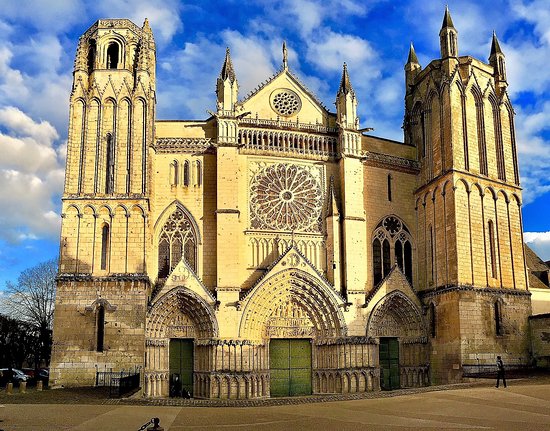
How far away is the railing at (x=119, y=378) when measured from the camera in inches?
1007

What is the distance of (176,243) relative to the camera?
3045 cm

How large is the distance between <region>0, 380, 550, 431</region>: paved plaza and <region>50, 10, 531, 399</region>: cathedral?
7.72 metres

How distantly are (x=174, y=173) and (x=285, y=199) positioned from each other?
5.52 m

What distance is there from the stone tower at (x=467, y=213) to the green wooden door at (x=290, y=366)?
19.8 feet

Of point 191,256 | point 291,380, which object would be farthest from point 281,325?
point 191,256

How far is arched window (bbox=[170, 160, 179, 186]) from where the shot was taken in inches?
1222

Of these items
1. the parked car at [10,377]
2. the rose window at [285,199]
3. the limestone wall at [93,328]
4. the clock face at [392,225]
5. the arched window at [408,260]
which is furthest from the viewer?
the parked car at [10,377]

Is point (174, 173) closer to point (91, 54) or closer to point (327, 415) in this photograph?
point (91, 54)

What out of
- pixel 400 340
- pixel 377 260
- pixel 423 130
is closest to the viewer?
pixel 400 340

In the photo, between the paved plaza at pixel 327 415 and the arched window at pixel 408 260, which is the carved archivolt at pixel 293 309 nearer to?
the arched window at pixel 408 260

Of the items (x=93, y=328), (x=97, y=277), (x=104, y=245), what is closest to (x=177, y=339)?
(x=93, y=328)

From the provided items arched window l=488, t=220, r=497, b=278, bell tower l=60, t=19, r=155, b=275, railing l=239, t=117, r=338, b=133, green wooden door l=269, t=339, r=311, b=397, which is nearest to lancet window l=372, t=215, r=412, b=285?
arched window l=488, t=220, r=497, b=278

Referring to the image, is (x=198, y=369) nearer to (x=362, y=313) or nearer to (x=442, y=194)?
(x=362, y=313)

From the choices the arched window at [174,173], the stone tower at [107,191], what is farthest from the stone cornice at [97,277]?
the arched window at [174,173]
